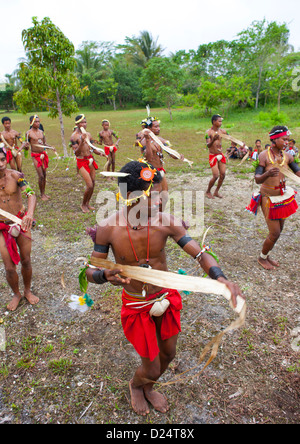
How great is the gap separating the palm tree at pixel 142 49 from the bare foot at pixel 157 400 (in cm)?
4926

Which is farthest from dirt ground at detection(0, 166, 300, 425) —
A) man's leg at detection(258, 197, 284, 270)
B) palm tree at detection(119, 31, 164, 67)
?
palm tree at detection(119, 31, 164, 67)

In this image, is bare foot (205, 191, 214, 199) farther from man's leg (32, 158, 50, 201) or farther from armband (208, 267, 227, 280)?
armband (208, 267, 227, 280)

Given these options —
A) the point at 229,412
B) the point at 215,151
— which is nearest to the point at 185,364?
the point at 229,412

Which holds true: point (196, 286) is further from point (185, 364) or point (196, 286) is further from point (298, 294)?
point (298, 294)

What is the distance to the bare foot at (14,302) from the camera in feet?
12.6

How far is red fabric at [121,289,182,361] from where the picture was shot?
2.26m

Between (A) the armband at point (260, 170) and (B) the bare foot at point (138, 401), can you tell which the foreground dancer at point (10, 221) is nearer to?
(B) the bare foot at point (138, 401)

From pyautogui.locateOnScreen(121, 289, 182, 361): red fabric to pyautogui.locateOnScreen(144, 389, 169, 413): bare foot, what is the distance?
0.58 metres

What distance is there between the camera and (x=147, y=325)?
228cm

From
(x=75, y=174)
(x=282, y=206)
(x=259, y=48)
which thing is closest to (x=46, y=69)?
(x=75, y=174)

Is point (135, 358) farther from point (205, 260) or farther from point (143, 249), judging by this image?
point (205, 260)

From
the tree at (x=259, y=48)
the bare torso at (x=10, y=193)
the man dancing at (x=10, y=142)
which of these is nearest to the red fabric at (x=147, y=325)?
the bare torso at (x=10, y=193)

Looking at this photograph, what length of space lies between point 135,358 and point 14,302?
183 cm
